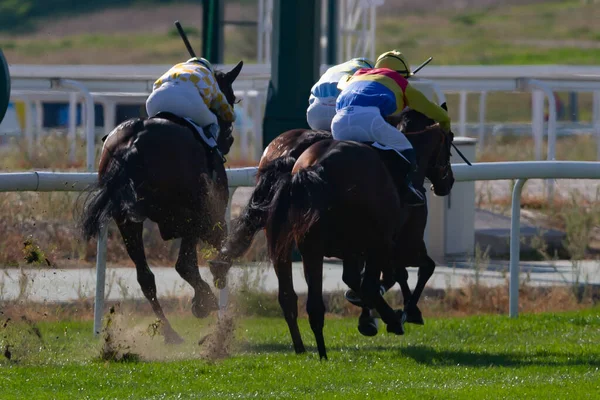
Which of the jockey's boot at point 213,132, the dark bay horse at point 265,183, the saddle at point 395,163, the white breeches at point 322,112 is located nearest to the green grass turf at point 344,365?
the dark bay horse at point 265,183

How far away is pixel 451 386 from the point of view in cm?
621

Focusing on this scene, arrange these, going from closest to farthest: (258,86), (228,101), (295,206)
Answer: (295,206) < (228,101) < (258,86)

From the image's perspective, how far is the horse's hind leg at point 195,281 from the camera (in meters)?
8.11

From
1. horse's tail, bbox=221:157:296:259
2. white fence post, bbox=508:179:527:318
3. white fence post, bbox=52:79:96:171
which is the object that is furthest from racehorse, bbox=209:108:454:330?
white fence post, bbox=52:79:96:171

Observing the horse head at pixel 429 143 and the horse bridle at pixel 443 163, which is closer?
the horse head at pixel 429 143

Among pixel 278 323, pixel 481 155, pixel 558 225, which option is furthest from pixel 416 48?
pixel 278 323

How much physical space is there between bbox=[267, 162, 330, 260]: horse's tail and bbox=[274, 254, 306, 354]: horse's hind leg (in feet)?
0.64

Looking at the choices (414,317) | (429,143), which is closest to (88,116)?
(429,143)

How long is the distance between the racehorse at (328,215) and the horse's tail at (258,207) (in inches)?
3.5

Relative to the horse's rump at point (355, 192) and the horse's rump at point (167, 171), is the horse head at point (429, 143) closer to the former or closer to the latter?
the horse's rump at point (355, 192)

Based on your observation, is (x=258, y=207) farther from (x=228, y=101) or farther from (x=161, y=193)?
(x=228, y=101)

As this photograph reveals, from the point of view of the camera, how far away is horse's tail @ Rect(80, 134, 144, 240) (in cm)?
757

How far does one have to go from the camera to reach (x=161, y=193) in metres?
7.84

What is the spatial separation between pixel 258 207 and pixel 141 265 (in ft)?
3.77
